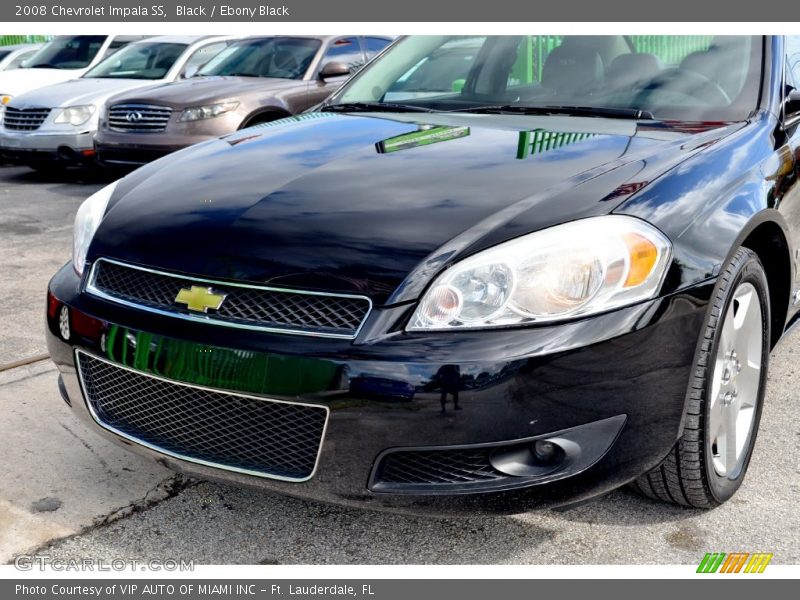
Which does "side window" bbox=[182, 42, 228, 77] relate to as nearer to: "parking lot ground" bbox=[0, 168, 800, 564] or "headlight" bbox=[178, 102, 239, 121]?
"headlight" bbox=[178, 102, 239, 121]

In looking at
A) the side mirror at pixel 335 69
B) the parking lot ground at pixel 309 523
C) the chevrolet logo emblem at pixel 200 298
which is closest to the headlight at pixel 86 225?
the chevrolet logo emblem at pixel 200 298

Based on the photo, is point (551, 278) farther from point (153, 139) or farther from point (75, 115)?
point (75, 115)

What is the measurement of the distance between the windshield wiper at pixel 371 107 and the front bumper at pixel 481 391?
5.18 feet

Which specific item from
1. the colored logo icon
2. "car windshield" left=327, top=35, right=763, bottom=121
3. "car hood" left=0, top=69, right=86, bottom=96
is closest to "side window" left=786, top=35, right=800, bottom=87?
"car windshield" left=327, top=35, right=763, bottom=121

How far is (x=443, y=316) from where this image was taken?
7.57ft

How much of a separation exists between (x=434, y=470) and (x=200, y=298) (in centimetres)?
72

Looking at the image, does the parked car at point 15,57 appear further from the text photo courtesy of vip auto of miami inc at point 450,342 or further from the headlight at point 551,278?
the headlight at point 551,278

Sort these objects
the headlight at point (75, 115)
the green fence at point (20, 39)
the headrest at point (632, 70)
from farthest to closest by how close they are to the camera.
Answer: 1. the green fence at point (20, 39)
2. the headlight at point (75, 115)
3. the headrest at point (632, 70)

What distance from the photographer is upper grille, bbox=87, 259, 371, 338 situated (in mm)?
2330

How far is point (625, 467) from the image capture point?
2.43 metres

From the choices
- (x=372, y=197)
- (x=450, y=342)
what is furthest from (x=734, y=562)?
(x=372, y=197)

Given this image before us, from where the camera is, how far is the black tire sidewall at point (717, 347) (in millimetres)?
2557
